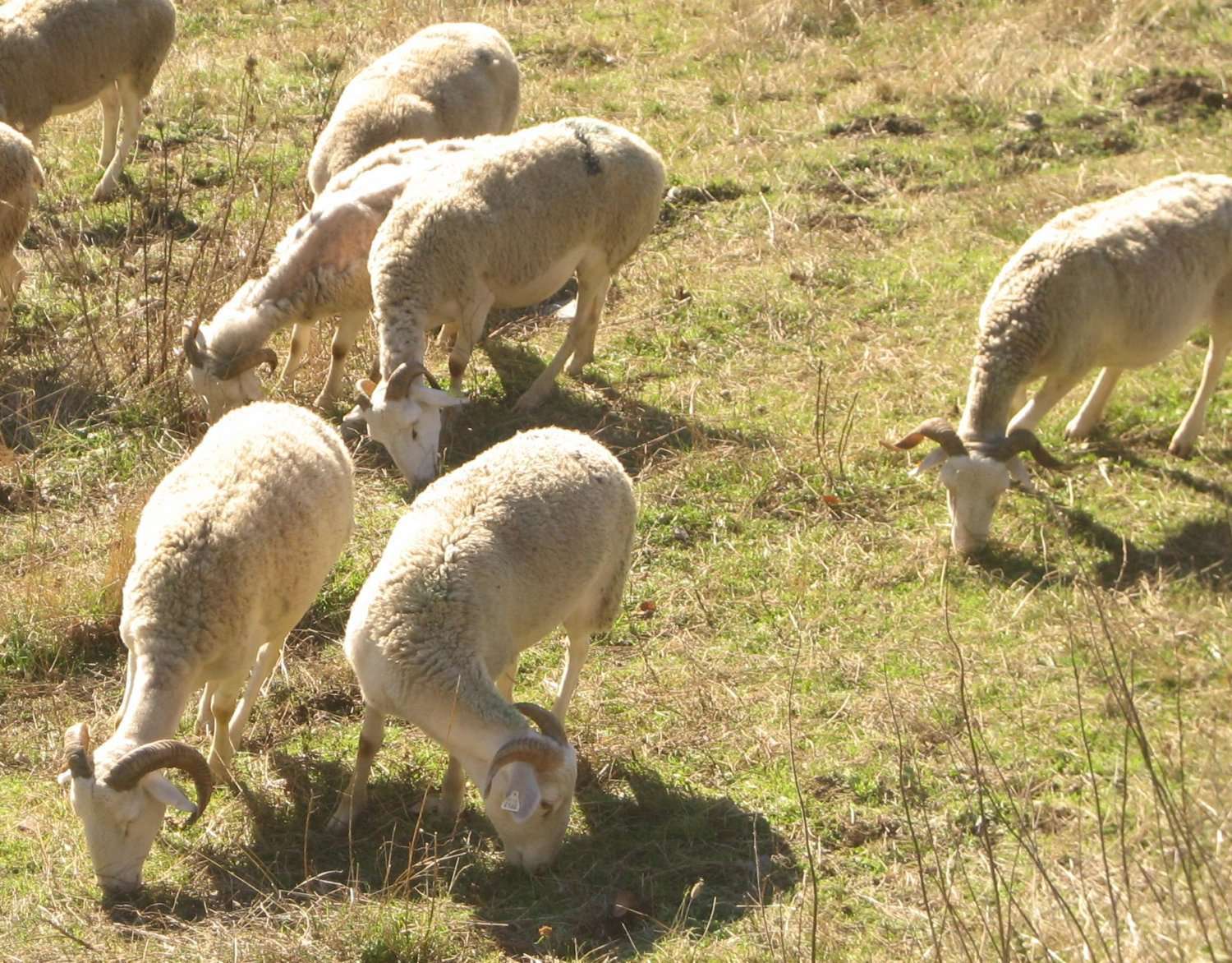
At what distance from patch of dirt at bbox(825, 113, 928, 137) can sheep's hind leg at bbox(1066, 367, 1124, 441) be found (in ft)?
14.5

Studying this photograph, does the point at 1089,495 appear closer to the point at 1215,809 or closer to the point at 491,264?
A: the point at 491,264

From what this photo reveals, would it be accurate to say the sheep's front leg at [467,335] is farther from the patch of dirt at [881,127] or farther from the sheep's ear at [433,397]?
the patch of dirt at [881,127]

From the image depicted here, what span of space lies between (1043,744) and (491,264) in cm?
416

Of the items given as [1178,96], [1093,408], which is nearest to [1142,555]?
[1093,408]

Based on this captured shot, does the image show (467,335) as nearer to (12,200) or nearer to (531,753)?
(12,200)

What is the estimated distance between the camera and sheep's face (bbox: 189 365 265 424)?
8.13 metres

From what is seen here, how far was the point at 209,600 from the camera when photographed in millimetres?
5328

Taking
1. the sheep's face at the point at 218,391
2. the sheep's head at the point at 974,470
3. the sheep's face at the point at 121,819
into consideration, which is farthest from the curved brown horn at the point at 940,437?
the sheep's face at the point at 121,819

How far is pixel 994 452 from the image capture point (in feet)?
23.1

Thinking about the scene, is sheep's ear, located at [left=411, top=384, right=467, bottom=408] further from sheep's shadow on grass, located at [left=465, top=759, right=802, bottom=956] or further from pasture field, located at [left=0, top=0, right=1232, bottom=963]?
sheep's shadow on grass, located at [left=465, top=759, right=802, bottom=956]

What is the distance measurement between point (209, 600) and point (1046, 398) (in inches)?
174

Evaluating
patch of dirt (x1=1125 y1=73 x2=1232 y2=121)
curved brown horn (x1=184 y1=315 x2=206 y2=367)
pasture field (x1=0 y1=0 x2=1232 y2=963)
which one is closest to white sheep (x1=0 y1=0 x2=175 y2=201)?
pasture field (x1=0 y1=0 x2=1232 y2=963)

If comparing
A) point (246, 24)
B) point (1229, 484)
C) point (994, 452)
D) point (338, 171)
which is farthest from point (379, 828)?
point (246, 24)

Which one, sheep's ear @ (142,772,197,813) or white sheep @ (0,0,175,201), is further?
white sheep @ (0,0,175,201)
